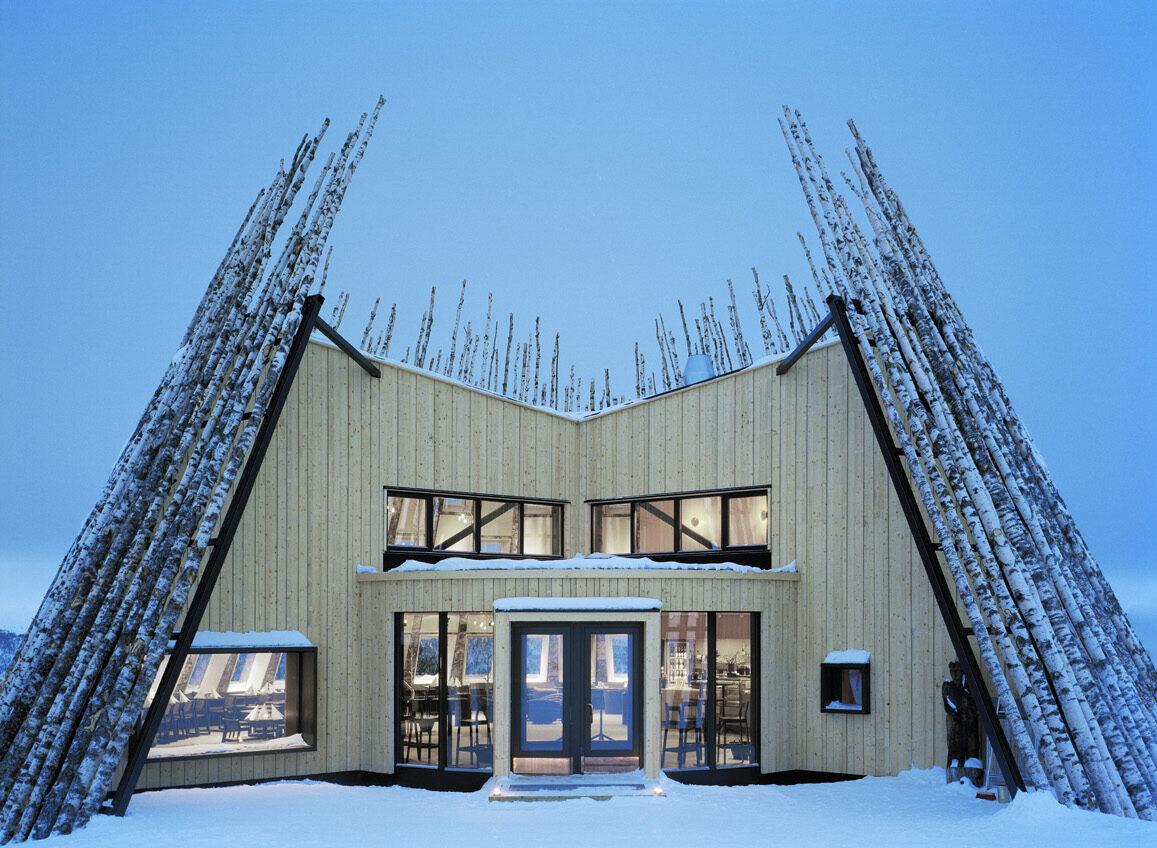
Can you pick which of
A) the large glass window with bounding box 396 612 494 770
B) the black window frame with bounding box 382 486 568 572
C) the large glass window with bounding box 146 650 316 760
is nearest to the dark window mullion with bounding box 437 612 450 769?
the large glass window with bounding box 396 612 494 770

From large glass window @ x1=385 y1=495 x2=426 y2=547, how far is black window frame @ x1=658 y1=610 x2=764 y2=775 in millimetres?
3643

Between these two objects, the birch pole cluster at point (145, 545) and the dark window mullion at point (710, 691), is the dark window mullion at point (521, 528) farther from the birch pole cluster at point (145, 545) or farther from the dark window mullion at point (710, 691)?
the birch pole cluster at point (145, 545)

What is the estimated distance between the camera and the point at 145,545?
11477mm

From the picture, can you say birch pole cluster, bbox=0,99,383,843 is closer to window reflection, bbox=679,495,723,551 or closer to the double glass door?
the double glass door

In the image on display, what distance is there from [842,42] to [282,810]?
41.6m

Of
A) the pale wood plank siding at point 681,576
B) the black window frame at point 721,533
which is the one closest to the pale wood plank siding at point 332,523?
the pale wood plank siding at point 681,576

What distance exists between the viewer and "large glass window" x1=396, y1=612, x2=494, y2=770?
43.2 feet

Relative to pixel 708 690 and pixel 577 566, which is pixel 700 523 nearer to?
pixel 708 690

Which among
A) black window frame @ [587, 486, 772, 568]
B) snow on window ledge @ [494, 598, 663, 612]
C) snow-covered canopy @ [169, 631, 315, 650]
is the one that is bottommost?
snow-covered canopy @ [169, 631, 315, 650]

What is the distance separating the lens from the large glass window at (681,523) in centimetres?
1504

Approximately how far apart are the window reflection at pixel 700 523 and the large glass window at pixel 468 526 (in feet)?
6.61

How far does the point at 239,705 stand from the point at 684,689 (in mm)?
5310

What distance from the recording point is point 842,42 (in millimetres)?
45281

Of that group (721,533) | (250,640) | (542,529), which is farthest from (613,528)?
(250,640)
